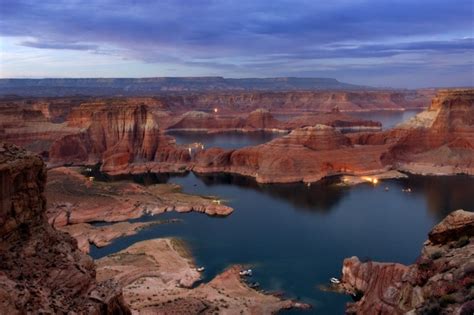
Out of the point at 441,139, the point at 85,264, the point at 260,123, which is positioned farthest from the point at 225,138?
the point at 85,264

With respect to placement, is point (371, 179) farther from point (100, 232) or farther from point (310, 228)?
point (100, 232)

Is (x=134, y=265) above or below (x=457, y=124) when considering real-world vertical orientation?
below

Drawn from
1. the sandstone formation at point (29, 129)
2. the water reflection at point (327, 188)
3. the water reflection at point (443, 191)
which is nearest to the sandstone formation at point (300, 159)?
the water reflection at point (327, 188)

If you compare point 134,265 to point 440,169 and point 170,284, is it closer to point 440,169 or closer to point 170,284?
point 170,284

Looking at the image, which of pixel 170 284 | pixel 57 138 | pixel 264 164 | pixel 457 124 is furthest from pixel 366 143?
pixel 170 284

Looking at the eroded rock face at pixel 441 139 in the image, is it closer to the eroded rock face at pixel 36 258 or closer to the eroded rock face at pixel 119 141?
the eroded rock face at pixel 119 141

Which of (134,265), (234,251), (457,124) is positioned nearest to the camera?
(134,265)
